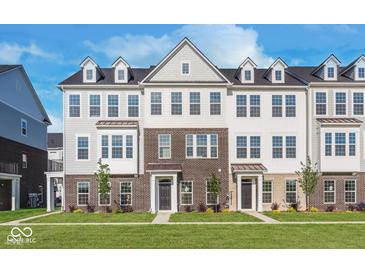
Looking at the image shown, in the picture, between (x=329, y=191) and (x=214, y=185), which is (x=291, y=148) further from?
(x=214, y=185)

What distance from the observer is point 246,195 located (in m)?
26.2

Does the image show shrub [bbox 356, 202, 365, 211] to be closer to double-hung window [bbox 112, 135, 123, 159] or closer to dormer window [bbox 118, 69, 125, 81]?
double-hung window [bbox 112, 135, 123, 159]

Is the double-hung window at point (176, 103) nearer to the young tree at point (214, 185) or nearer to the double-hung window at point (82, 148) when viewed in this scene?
the young tree at point (214, 185)

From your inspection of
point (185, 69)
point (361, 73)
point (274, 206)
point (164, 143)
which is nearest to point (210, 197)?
point (274, 206)

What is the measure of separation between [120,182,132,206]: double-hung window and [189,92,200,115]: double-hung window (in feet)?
18.3

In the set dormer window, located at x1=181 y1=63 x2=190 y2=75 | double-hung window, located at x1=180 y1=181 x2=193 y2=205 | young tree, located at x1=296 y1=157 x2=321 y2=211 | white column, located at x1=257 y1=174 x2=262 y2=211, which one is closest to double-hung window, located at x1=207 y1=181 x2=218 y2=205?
double-hung window, located at x1=180 y1=181 x2=193 y2=205

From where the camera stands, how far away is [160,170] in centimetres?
2491

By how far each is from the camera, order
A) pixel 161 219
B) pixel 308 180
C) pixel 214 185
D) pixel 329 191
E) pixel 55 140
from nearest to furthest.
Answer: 1. pixel 161 219
2. pixel 308 180
3. pixel 214 185
4. pixel 329 191
5. pixel 55 140

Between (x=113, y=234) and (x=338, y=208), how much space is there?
1529 centimetres

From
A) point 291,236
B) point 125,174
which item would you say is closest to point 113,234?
point 291,236

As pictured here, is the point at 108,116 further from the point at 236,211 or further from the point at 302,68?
the point at 302,68

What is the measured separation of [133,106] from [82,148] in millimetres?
3841

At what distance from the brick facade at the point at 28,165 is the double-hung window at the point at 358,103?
22.3 m

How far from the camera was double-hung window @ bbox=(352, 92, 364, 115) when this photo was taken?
26219 mm
